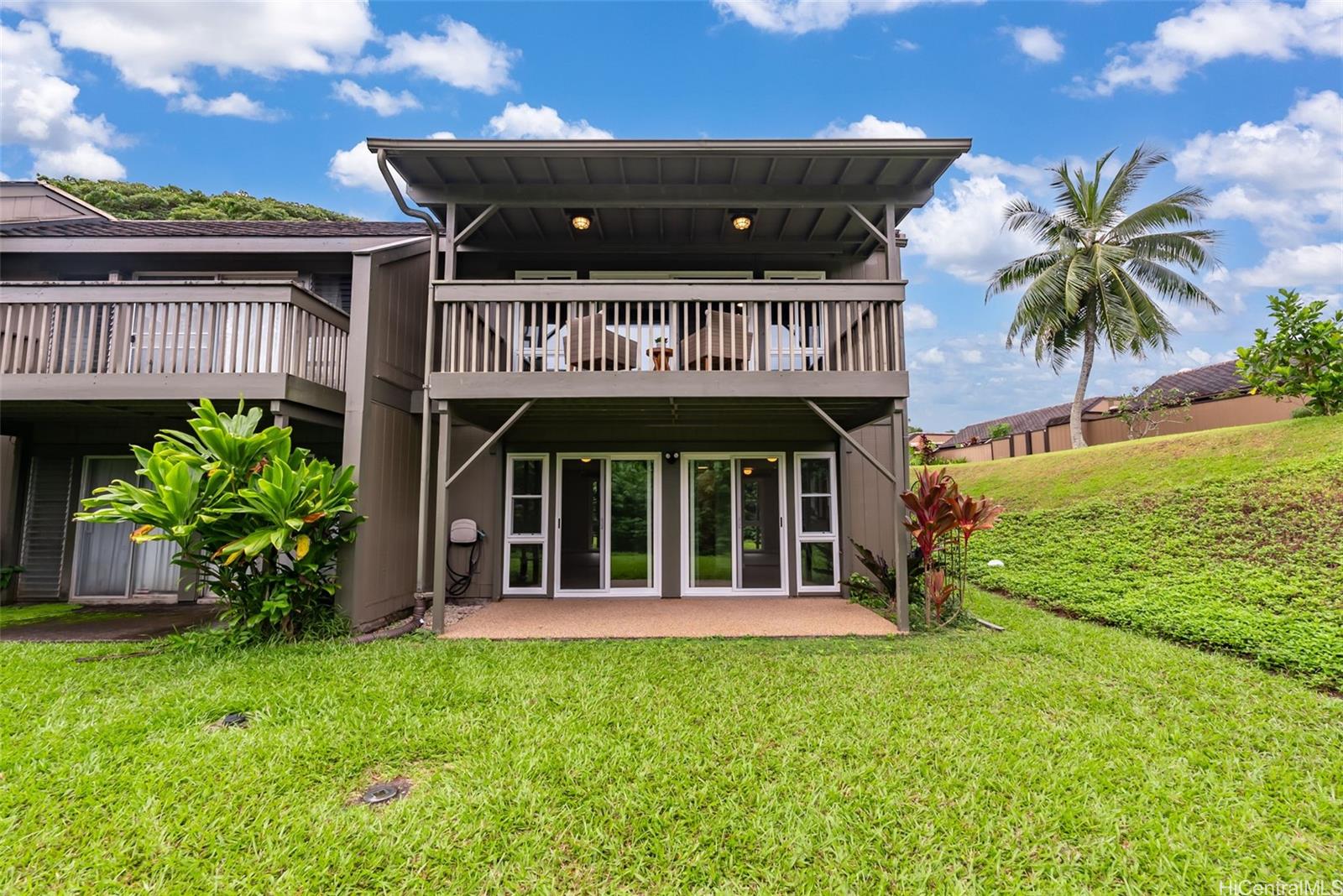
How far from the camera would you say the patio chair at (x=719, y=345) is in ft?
19.6

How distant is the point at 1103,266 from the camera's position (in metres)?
16.0

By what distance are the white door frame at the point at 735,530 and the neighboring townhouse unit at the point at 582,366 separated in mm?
37

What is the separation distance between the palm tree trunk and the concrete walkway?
12540 millimetres

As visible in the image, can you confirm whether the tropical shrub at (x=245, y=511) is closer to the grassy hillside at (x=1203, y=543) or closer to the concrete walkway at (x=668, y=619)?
the concrete walkway at (x=668, y=619)

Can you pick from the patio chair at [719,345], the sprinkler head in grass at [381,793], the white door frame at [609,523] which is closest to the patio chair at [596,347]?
the patio chair at [719,345]

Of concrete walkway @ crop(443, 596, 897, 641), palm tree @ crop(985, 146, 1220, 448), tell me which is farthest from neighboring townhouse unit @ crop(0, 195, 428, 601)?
palm tree @ crop(985, 146, 1220, 448)

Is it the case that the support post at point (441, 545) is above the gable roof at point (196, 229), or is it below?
below

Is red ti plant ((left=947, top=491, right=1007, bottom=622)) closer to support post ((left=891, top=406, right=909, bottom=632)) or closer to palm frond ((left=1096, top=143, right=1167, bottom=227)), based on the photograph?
support post ((left=891, top=406, right=909, bottom=632))

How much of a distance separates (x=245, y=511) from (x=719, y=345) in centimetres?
456

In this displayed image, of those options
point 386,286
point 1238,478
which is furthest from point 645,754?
point 1238,478

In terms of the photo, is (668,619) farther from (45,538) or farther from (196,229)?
(196,229)

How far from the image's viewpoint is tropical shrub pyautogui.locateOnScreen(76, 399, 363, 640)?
4.52 m

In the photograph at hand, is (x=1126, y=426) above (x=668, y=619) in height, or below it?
above

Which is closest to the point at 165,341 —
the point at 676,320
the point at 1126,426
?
the point at 676,320
